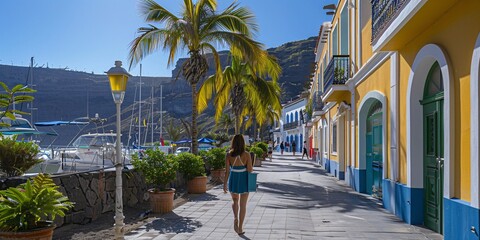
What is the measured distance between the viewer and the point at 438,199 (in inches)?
283

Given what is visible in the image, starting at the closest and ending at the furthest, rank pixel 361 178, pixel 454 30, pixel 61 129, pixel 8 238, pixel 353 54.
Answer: pixel 8 238 → pixel 454 30 → pixel 361 178 → pixel 353 54 → pixel 61 129

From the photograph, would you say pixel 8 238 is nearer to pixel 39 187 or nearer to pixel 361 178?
pixel 39 187

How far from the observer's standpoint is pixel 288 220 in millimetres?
8594

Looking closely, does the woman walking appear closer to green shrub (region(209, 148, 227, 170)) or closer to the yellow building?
the yellow building

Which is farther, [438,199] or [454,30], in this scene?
[438,199]

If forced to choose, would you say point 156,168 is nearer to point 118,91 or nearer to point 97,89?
point 118,91

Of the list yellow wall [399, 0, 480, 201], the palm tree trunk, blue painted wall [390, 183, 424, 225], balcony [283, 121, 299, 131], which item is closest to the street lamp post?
yellow wall [399, 0, 480, 201]

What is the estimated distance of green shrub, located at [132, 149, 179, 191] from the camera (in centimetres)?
959

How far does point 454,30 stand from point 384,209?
5.07 m

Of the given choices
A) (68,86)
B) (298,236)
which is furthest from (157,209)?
(68,86)

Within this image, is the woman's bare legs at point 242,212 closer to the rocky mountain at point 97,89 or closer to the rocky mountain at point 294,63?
the rocky mountain at point 97,89

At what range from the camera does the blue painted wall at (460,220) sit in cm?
516

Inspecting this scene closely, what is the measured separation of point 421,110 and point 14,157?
735 centimetres

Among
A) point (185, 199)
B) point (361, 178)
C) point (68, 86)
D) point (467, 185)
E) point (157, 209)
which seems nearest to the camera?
point (467, 185)
